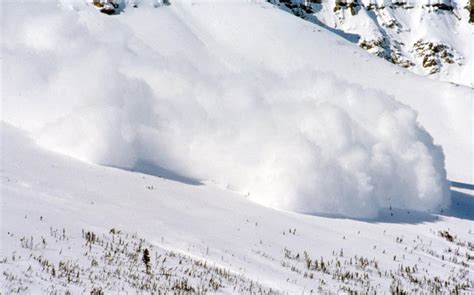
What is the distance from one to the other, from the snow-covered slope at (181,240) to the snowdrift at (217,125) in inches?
64.2

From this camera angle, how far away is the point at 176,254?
551 inches

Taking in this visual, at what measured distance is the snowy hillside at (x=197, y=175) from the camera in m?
13.0

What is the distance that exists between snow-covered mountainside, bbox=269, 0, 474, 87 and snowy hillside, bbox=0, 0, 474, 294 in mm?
83753

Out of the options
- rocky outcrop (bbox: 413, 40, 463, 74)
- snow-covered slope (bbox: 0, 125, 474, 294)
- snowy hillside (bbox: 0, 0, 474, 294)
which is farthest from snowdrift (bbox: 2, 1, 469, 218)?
rocky outcrop (bbox: 413, 40, 463, 74)

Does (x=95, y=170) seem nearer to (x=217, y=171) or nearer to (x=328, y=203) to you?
(x=217, y=171)

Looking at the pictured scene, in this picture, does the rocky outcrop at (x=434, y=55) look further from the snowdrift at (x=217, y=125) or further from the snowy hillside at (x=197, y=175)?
the snowdrift at (x=217, y=125)

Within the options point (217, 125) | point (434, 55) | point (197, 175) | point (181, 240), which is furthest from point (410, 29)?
point (181, 240)

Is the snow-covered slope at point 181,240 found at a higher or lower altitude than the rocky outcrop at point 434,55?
higher

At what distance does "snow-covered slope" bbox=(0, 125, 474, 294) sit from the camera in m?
10.9

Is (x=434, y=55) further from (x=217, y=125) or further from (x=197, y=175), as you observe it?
(x=197, y=175)

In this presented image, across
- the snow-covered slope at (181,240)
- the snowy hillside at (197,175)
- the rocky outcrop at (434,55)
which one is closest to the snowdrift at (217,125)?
the snowy hillside at (197,175)

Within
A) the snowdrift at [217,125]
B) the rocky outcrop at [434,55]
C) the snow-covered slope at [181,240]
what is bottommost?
the rocky outcrop at [434,55]

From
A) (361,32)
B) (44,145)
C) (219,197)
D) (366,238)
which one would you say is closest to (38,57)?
(44,145)

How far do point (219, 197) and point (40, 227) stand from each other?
1214cm
